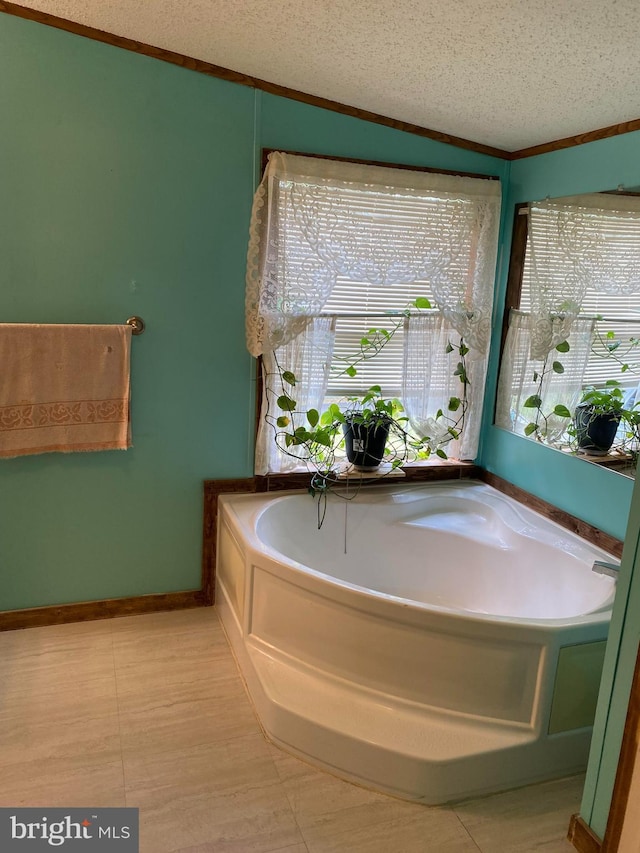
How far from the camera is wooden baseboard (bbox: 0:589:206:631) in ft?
8.85

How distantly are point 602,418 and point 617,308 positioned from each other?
1.36 feet

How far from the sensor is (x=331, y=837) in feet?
5.89

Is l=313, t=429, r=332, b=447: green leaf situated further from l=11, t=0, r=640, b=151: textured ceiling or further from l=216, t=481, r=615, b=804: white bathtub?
l=11, t=0, r=640, b=151: textured ceiling

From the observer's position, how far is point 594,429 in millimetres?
2547

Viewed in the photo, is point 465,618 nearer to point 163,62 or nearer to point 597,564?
point 597,564

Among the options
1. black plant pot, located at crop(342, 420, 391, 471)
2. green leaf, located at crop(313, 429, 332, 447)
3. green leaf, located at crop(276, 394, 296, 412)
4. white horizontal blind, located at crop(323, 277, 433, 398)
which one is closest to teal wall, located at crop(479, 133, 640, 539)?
white horizontal blind, located at crop(323, 277, 433, 398)

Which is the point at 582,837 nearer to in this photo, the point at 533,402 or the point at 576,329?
the point at 533,402

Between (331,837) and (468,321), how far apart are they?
2.12 m

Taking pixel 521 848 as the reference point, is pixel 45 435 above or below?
above

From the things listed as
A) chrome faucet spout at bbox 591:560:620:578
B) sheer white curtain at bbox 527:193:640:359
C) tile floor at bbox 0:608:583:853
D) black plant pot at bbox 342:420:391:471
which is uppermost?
sheer white curtain at bbox 527:193:640:359

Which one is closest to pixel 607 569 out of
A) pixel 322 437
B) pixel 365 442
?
pixel 365 442

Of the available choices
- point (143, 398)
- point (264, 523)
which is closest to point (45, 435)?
point (143, 398)

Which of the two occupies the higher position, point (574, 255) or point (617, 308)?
point (574, 255)

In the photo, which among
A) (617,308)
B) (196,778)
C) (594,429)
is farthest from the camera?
(594,429)
